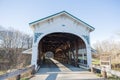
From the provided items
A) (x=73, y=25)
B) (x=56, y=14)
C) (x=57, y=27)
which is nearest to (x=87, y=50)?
(x=73, y=25)

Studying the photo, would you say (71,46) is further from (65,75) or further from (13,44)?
(13,44)

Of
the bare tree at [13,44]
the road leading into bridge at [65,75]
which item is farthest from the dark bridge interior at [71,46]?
the bare tree at [13,44]

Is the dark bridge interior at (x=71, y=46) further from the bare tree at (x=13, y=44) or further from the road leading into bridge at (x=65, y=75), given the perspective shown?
the bare tree at (x=13, y=44)

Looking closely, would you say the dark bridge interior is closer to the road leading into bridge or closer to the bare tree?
the road leading into bridge

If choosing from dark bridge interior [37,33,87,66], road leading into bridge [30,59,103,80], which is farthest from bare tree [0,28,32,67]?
road leading into bridge [30,59,103,80]

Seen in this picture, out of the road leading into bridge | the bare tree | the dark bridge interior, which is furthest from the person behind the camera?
the bare tree

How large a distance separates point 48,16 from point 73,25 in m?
2.48

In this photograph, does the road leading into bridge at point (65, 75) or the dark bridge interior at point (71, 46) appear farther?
the dark bridge interior at point (71, 46)

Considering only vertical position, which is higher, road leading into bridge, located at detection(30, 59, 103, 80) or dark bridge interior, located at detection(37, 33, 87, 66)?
dark bridge interior, located at detection(37, 33, 87, 66)

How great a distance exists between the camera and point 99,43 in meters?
65.2

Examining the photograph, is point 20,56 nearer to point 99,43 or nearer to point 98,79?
point 98,79

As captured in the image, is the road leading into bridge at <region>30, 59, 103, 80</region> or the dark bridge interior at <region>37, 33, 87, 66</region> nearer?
the road leading into bridge at <region>30, 59, 103, 80</region>

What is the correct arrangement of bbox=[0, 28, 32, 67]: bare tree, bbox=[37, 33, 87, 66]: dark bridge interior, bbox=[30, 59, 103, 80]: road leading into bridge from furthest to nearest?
bbox=[0, 28, 32, 67]: bare tree, bbox=[37, 33, 87, 66]: dark bridge interior, bbox=[30, 59, 103, 80]: road leading into bridge

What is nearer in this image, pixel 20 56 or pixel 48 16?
pixel 48 16
